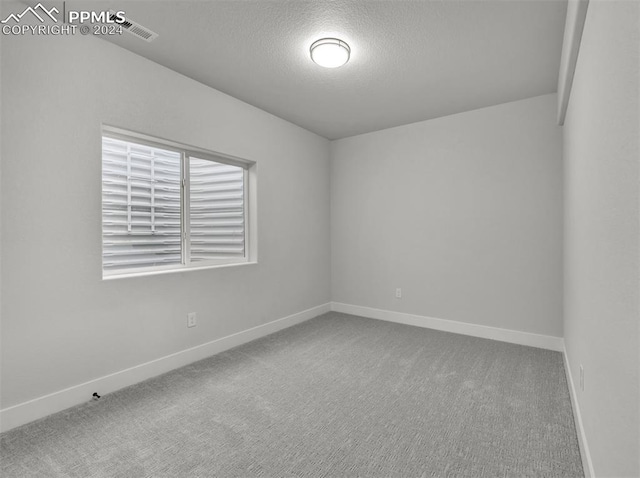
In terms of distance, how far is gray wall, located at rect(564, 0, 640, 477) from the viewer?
84cm

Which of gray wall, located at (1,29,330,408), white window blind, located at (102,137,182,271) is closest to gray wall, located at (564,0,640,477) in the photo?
gray wall, located at (1,29,330,408)

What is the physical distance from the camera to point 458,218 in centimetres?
371

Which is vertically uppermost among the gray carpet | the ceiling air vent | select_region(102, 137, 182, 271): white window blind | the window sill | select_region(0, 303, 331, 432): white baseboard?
the ceiling air vent

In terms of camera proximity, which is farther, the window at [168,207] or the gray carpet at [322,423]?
the window at [168,207]

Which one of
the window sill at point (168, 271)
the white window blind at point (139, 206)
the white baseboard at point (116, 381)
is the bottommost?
the white baseboard at point (116, 381)

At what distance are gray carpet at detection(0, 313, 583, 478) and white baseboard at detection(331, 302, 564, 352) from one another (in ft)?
0.69

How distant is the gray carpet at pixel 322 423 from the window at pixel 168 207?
3.23 ft

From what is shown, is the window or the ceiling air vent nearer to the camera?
the ceiling air vent

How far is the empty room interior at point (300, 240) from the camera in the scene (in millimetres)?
1581

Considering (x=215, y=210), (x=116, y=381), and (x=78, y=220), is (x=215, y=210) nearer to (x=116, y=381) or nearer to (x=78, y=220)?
(x=78, y=220)

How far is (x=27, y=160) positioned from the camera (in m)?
1.95

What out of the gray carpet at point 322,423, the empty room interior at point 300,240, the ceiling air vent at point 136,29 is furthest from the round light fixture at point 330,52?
the gray carpet at point 322,423

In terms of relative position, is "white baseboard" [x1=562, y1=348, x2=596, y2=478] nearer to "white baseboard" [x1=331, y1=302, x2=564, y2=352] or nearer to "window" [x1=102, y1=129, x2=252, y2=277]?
"white baseboard" [x1=331, y1=302, x2=564, y2=352]

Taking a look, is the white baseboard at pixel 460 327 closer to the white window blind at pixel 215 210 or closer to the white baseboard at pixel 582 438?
the white baseboard at pixel 582 438
